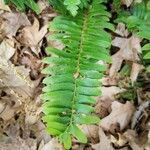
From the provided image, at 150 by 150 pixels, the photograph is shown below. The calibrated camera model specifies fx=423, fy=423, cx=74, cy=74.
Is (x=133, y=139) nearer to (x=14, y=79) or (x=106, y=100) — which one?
(x=106, y=100)

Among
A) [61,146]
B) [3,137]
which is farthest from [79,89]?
[3,137]

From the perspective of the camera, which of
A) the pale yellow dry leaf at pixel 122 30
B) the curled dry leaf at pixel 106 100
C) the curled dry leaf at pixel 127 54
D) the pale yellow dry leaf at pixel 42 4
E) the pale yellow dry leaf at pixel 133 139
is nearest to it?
the pale yellow dry leaf at pixel 133 139

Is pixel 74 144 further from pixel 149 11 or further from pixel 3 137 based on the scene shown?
pixel 149 11

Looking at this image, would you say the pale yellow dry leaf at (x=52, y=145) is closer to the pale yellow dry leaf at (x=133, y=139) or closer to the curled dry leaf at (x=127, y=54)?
the pale yellow dry leaf at (x=133, y=139)

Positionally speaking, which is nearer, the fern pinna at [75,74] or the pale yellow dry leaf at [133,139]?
the fern pinna at [75,74]

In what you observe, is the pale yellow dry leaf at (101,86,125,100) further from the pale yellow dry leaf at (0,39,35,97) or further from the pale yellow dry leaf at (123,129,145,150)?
the pale yellow dry leaf at (0,39,35,97)

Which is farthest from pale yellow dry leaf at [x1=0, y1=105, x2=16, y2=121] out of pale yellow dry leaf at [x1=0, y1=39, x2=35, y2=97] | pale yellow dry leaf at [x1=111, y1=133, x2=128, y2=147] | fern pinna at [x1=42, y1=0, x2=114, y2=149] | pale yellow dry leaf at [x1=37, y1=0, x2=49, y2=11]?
pale yellow dry leaf at [x1=37, y1=0, x2=49, y2=11]

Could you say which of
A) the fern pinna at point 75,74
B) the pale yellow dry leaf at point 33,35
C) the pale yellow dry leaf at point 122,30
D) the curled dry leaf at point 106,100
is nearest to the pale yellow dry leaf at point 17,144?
the fern pinna at point 75,74

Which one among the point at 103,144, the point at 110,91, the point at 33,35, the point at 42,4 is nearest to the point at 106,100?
the point at 110,91
